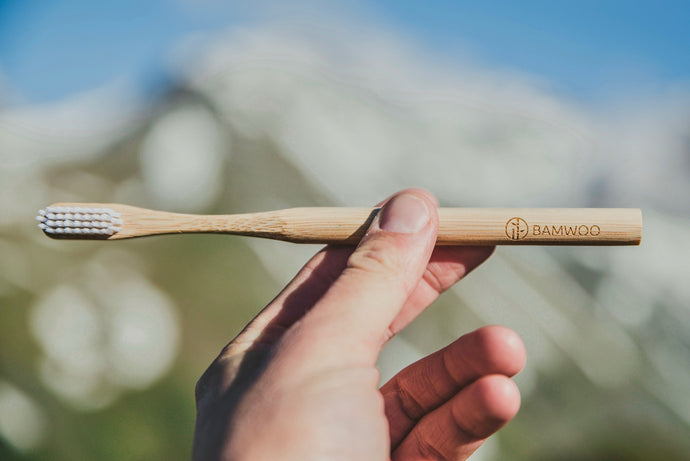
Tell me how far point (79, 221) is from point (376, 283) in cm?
89

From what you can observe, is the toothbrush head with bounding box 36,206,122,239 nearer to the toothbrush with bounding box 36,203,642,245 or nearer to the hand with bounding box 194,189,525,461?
the toothbrush with bounding box 36,203,642,245

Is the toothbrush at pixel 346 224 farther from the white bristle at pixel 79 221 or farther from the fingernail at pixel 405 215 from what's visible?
the fingernail at pixel 405 215

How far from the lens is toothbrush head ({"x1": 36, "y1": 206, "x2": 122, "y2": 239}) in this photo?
1.52 meters

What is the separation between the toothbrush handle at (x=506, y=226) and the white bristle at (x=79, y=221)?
486 millimetres

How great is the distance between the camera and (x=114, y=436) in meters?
2.41

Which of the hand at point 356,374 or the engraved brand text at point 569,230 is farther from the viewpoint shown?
the engraved brand text at point 569,230

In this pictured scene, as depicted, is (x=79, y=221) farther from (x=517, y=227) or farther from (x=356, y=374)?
(x=517, y=227)

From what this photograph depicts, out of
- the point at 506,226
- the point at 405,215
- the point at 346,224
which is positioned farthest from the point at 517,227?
the point at 346,224

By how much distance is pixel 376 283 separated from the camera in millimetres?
1232

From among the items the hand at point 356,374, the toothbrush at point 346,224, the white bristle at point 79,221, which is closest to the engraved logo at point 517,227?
the toothbrush at point 346,224

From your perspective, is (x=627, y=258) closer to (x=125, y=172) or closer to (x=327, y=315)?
(x=327, y=315)

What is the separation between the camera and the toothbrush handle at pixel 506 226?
58.6 inches

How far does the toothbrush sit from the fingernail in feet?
0.38

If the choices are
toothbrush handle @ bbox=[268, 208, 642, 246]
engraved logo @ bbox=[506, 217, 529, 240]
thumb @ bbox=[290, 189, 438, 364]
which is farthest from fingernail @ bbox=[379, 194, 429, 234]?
engraved logo @ bbox=[506, 217, 529, 240]
